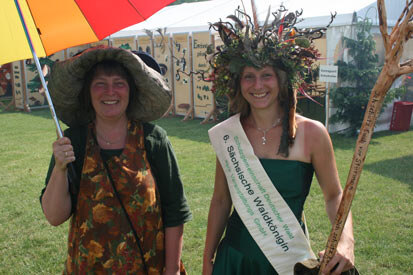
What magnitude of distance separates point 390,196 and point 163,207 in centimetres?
425

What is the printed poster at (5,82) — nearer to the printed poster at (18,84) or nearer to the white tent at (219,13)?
the printed poster at (18,84)

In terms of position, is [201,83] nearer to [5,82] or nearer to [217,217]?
[217,217]

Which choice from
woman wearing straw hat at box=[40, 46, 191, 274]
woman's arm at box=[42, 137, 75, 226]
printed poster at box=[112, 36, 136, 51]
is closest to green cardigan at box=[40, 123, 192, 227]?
woman wearing straw hat at box=[40, 46, 191, 274]

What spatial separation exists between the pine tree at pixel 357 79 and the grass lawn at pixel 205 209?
0.62 m

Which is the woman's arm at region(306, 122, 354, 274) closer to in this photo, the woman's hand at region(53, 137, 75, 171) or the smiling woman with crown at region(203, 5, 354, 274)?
the smiling woman with crown at region(203, 5, 354, 274)

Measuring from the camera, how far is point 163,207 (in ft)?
6.58

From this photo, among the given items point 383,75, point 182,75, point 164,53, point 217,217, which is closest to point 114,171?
point 217,217

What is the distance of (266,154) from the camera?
2.03 meters

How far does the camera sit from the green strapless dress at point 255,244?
1.94 metres

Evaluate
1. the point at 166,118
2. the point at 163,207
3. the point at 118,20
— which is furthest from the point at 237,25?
the point at 166,118

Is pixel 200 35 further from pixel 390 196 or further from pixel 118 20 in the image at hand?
pixel 118 20

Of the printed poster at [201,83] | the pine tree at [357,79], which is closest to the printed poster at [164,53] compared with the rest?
the printed poster at [201,83]

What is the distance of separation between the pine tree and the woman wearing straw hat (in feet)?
25.4

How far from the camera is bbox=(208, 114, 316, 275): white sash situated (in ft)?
6.61
